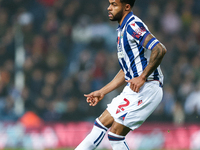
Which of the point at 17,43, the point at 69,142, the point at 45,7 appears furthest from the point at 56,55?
the point at 69,142

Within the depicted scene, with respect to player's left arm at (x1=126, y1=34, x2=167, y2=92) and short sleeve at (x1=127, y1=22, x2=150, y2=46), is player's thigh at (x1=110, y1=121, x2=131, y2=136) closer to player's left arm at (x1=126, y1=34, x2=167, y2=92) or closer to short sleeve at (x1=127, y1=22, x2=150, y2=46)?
player's left arm at (x1=126, y1=34, x2=167, y2=92)

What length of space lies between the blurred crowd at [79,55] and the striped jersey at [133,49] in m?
5.96

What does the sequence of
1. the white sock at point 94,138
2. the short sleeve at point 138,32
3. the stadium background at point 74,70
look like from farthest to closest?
the stadium background at point 74,70 → the white sock at point 94,138 → the short sleeve at point 138,32

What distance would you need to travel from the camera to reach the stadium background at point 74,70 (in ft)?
32.9

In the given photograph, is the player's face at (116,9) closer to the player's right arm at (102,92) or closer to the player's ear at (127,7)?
the player's ear at (127,7)

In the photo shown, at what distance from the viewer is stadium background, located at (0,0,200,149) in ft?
32.9

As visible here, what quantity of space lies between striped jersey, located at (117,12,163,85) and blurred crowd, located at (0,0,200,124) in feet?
19.6

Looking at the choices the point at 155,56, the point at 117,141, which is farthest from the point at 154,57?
the point at 117,141

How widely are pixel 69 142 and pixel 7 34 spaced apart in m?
4.02

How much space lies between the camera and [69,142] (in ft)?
32.3

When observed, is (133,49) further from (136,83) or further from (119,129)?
(119,129)

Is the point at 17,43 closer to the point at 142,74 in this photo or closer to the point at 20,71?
the point at 20,71

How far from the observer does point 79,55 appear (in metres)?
11.7

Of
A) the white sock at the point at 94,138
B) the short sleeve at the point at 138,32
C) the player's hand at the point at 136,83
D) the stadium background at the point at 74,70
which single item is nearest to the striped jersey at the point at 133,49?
the short sleeve at the point at 138,32
